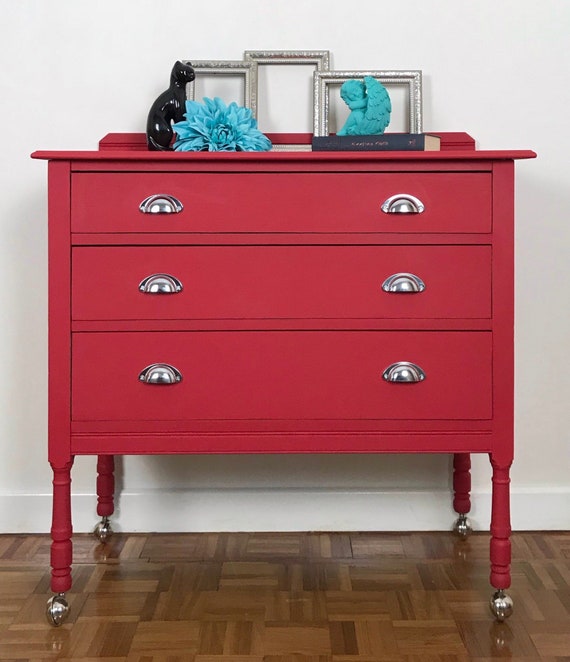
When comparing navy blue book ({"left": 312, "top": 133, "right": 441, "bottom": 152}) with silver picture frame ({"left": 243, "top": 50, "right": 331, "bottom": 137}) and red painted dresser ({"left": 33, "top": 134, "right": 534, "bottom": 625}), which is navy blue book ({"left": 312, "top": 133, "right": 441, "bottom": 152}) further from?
silver picture frame ({"left": 243, "top": 50, "right": 331, "bottom": 137})

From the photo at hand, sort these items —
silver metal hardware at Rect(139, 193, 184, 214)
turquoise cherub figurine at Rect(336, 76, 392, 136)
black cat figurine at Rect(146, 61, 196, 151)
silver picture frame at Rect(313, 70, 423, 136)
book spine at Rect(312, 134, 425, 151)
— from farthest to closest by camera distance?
silver picture frame at Rect(313, 70, 423, 136)
turquoise cherub figurine at Rect(336, 76, 392, 136)
black cat figurine at Rect(146, 61, 196, 151)
book spine at Rect(312, 134, 425, 151)
silver metal hardware at Rect(139, 193, 184, 214)

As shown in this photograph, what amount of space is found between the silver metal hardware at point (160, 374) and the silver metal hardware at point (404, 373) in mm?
467

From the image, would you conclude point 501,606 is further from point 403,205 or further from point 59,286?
point 59,286

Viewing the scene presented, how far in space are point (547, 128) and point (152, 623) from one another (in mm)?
1734

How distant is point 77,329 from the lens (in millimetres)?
1821

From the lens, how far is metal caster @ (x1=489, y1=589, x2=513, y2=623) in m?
1.82

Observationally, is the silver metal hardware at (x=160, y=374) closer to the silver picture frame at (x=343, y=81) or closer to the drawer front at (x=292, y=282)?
the drawer front at (x=292, y=282)

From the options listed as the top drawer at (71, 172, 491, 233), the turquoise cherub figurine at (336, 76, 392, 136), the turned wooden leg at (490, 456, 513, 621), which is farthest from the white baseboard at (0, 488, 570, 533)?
the turquoise cherub figurine at (336, 76, 392, 136)

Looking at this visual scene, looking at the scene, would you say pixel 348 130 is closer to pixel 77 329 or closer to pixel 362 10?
pixel 362 10

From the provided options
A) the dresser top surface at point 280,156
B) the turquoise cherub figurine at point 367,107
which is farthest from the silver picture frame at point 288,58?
the dresser top surface at point 280,156

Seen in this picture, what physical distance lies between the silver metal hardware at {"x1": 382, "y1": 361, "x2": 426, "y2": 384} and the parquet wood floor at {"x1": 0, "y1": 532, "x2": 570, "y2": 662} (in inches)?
21.1

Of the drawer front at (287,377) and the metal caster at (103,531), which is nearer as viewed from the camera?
the drawer front at (287,377)

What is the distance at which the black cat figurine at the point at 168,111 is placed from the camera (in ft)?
6.86

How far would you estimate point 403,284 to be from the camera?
71.7 inches
